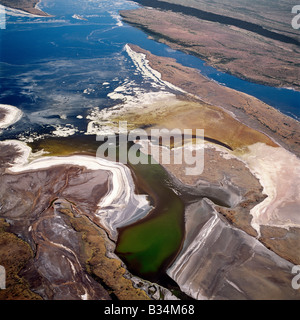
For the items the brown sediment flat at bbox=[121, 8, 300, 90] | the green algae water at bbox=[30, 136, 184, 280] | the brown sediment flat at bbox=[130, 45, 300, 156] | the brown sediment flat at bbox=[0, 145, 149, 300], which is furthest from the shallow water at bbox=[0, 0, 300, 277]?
the brown sediment flat at bbox=[130, 45, 300, 156]

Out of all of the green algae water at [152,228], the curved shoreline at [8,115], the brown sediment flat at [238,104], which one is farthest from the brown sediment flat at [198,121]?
the curved shoreline at [8,115]

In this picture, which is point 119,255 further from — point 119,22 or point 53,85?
point 119,22

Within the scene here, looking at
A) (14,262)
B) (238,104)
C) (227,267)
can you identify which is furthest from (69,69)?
(227,267)

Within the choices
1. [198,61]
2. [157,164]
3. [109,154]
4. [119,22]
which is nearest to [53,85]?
[109,154]

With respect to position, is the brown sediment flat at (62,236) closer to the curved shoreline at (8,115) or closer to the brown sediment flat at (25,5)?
the curved shoreline at (8,115)

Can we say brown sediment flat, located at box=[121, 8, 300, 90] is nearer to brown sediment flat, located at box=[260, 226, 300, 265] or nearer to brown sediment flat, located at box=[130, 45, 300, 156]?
brown sediment flat, located at box=[130, 45, 300, 156]

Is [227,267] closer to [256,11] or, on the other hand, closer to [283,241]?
[283,241]
